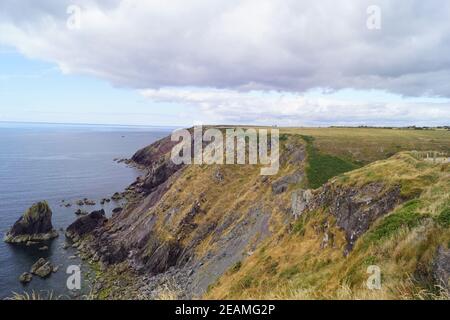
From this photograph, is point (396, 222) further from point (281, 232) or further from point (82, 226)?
point (82, 226)

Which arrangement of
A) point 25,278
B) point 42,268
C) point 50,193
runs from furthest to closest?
point 50,193
point 42,268
point 25,278

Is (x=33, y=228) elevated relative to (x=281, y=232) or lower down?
lower down

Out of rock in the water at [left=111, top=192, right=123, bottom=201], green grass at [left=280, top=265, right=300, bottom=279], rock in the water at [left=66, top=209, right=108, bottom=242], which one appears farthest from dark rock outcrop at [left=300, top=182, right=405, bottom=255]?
rock in the water at [left=111, top=192, right=123, bottom=201]

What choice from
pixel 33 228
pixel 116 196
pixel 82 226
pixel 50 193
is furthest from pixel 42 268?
pixel 50 193

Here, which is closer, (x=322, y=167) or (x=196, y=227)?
(x=322, y=167)

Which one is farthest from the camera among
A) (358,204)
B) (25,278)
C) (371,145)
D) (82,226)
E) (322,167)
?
(82,226)

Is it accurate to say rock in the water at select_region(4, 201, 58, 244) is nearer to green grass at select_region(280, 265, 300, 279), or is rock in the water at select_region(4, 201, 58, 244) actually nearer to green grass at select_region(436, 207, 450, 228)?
green grass at select_region(280, 265, 300, 279)
